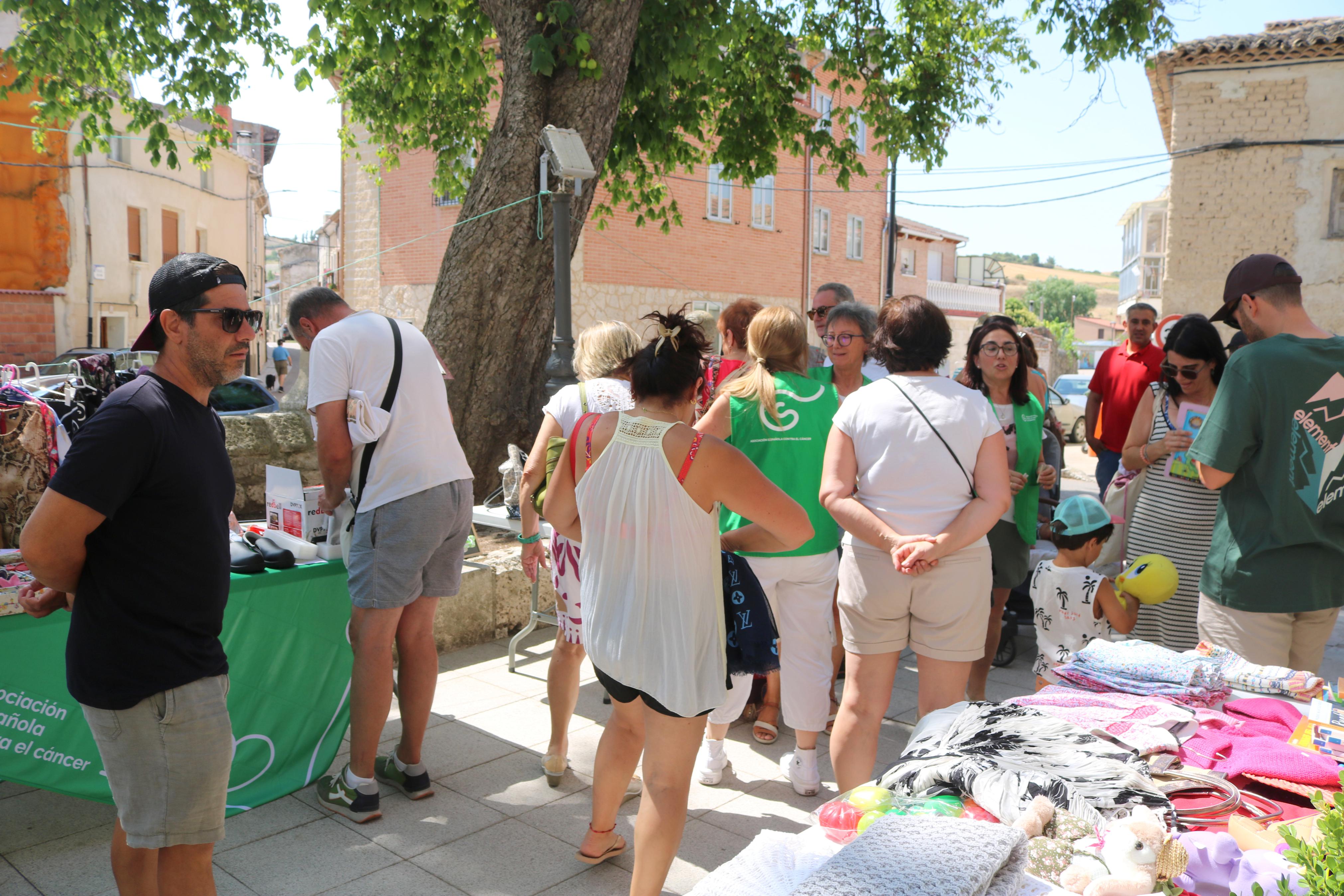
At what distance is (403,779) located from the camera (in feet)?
12.0

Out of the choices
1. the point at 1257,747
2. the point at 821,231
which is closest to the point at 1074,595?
the point at 1257,747

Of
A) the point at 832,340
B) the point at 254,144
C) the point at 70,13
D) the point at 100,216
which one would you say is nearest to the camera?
the point at 832,340

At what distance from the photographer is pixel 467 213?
699 cm

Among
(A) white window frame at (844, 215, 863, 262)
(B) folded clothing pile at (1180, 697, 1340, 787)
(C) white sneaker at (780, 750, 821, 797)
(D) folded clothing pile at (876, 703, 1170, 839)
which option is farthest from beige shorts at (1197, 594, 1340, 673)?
(A) white window frame at (844, 215, 863, 262)

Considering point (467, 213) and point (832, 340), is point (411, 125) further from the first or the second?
point (832, 340)

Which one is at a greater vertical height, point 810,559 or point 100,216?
point 100,216

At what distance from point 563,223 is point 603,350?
2.92 m

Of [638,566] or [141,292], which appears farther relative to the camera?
[141,292]

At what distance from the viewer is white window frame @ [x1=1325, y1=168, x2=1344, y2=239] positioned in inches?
601

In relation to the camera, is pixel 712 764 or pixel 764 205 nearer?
pixel 712 764

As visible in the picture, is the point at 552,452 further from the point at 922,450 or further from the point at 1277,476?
the point at 1277,476

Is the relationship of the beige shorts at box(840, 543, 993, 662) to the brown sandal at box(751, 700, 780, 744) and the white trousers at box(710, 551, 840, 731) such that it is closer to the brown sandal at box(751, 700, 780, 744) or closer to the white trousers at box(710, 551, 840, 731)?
the white trousers at box(710, 551, 840, 731)

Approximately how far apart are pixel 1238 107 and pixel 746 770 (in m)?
15.9

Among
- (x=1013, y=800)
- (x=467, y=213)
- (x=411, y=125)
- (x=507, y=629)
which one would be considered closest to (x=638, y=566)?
(x=1013, y=800)
